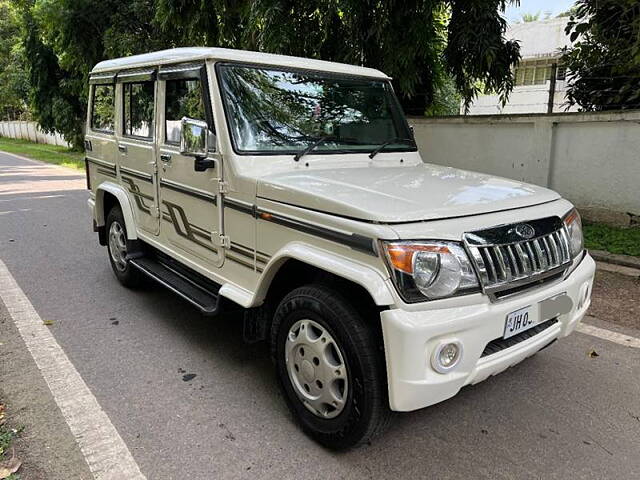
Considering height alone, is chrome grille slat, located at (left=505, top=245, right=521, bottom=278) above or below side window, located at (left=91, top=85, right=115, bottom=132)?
below

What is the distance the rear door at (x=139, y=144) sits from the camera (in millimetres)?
4281

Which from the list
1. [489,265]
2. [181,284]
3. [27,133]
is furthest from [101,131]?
[27,133]

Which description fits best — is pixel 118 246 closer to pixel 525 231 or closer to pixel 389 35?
pixel 525 231

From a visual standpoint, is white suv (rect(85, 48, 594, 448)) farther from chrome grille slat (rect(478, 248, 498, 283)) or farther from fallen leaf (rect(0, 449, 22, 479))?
fallen leaf (rect(0, 449, 22, 479))

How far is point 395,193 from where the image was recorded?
8.98 feet

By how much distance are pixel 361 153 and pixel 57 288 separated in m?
3.49

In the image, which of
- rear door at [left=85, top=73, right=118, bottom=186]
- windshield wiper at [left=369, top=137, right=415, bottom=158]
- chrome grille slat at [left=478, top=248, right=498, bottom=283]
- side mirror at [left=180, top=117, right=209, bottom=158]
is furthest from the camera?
rear door at [left=85, top=73, right=118, bottom=186]

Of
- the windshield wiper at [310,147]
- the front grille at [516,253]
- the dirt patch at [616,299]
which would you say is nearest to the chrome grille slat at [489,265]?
the front grille at [516,253]

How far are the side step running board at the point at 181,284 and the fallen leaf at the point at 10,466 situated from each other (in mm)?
1277

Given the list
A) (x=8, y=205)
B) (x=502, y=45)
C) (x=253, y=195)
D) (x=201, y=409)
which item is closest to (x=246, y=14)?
(x=502, y=45)

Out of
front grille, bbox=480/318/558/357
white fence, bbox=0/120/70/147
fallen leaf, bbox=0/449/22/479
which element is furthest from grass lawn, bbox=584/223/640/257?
white fence, bbox=0/120/70/147

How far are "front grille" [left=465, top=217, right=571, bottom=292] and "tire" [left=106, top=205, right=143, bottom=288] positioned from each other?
3.41 metres

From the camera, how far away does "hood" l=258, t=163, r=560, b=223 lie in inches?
97.5

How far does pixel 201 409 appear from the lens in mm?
3113
